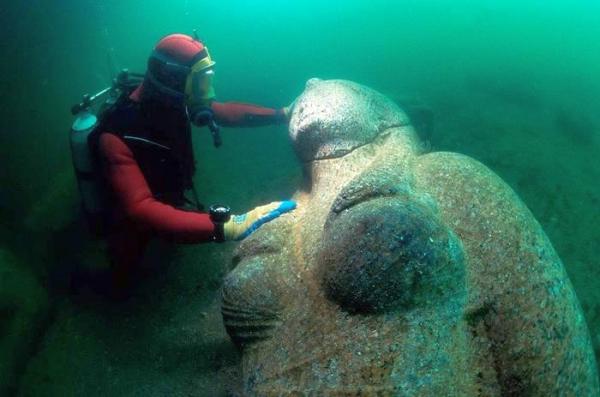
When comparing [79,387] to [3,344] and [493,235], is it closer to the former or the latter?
[3,344]

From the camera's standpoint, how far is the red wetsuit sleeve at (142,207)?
10.3 ft

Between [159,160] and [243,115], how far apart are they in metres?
1.95

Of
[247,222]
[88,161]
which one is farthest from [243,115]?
[247,222]

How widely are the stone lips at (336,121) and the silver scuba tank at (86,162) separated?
6.83ft

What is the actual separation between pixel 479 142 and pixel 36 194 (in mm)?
6618

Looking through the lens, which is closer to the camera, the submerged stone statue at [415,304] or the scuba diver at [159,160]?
the submerged stone statue at [415,304]

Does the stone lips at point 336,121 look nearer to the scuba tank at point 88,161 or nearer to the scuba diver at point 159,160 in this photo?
the scuba diver at point 159,160

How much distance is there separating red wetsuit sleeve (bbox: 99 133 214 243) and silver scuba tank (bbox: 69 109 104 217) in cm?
36

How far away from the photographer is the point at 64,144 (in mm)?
5656

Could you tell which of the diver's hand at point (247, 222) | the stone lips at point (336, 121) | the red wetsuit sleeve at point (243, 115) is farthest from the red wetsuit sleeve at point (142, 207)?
the red wetsuit sleeve at point (243, 115)

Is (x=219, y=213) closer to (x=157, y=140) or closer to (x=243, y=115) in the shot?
(x=157, y=140)

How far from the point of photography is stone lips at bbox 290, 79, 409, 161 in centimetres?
404

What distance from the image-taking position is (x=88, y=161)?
3.56 m

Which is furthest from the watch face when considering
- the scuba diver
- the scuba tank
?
the scuba tank
